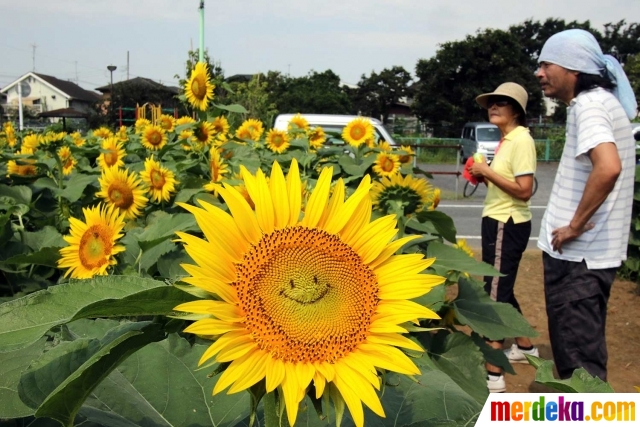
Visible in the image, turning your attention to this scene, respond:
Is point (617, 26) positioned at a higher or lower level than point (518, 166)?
higher

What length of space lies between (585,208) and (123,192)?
72.7 inches

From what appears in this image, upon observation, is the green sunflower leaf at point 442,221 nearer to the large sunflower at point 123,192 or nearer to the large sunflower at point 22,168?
the large sunflower at point 123,192

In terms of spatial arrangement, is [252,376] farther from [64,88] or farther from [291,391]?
[64,88]

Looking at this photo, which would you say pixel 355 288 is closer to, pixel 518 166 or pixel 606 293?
pixel 606 293

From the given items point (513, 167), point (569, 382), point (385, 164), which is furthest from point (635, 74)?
point (569, 382)

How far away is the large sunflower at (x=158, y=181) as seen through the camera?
8.81 feet

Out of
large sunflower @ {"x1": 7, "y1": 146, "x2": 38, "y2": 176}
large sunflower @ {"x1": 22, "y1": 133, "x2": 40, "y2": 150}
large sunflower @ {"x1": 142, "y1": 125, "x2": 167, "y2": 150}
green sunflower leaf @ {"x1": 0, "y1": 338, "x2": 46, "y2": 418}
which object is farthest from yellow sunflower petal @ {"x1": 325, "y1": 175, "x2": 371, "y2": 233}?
large sunflower @ {"x1": 22, "y1": 133, "x2": 40, "y2": 150}

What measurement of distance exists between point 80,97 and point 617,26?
48340mm

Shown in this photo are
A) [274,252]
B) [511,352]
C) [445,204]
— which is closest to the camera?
[274,252]

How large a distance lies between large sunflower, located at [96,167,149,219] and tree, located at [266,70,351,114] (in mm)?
27029

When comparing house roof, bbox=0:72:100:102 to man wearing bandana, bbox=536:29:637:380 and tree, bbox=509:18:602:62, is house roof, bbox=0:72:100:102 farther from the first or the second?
man wearing bandana, bbox=536:29:637:380

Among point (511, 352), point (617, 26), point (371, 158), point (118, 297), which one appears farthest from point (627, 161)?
point (617, 26)

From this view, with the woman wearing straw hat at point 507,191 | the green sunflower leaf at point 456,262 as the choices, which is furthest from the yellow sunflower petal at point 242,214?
the woman wearing straw hat at point 507,191

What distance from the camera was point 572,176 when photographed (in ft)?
A: 8.16
